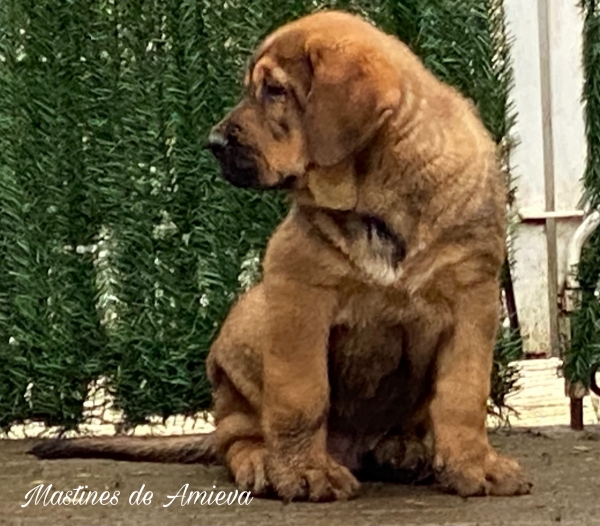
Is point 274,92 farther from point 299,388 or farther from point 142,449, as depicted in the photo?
point 142,449

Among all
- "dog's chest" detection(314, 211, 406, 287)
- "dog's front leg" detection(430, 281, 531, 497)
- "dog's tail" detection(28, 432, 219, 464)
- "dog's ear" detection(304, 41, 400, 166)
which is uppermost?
"dog's ear" detection(304, 41, 400, 166)

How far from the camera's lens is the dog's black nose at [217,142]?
2715 mm

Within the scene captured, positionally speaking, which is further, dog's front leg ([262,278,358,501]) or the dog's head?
dog's front leg ([262,278,358,501])

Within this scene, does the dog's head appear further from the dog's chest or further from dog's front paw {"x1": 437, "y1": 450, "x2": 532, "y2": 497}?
dog's front paw {"x1": 437, "y1": 450, "x2": 532, "y2": 497}

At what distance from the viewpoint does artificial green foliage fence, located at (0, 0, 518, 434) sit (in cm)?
359

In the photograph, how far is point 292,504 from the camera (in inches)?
107

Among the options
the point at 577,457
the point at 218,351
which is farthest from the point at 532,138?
the point at 218,351

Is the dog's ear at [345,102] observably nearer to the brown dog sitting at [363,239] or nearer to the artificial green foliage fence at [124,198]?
the brown dog sitting at [363,239]

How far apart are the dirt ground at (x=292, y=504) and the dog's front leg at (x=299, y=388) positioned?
0.05 m

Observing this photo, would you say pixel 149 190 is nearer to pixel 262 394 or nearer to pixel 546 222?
pixel 262 394

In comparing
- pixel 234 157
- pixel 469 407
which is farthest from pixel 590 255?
pixel 234 157

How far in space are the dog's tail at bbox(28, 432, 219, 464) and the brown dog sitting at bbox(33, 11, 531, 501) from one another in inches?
17.9

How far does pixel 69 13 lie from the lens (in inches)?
142

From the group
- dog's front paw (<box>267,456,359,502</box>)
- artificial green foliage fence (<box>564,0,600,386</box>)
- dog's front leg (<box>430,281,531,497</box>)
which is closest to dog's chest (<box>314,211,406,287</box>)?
dog's front leg (<box>430,281,531,497</box>)
